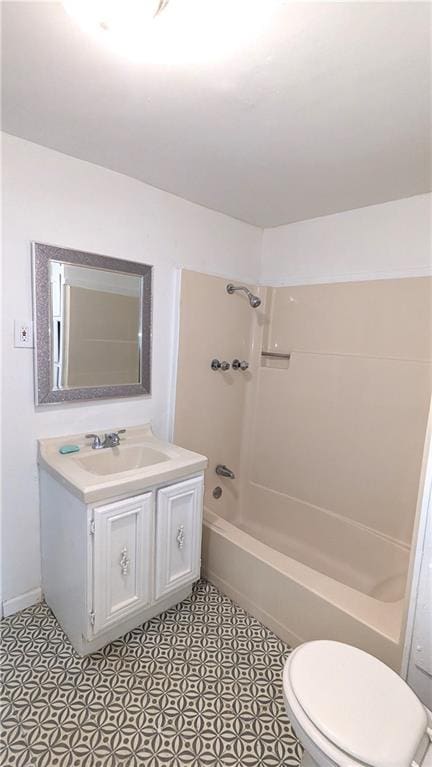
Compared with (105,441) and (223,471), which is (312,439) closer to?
(223,471)

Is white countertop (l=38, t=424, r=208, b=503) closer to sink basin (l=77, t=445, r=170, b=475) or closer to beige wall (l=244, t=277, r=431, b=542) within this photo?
sink basin (l=77, t=445, r=170, b=475)

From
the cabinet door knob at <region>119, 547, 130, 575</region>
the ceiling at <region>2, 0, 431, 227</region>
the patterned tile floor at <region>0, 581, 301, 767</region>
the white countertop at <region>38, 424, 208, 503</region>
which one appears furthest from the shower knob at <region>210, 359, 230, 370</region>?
the patterned tile floor at <region>0, 581, 301, 767</region>

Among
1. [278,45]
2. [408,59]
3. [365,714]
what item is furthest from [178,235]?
[365,714]

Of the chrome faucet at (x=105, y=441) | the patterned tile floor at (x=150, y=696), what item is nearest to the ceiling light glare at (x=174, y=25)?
the chrome faucet at (x=105, y=441)

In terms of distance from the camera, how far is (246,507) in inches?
107

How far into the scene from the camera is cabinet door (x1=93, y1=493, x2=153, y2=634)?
1.45 m

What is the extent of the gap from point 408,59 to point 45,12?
0.97 meters

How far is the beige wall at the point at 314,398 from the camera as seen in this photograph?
197 centimetres

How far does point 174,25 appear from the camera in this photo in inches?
36.8

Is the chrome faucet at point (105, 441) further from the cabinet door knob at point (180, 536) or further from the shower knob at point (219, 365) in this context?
the shower knob at point (219, 365)

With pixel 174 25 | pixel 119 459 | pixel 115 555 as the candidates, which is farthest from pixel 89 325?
pixel 174 25

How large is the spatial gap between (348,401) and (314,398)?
0.75 feet

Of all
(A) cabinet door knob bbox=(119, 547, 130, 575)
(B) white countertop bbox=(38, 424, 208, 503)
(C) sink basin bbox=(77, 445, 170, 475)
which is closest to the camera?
(B) white countertop bbox=(38, 424, 208, 503)

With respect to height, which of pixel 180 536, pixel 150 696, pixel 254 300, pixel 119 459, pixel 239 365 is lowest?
pixel 150 696
